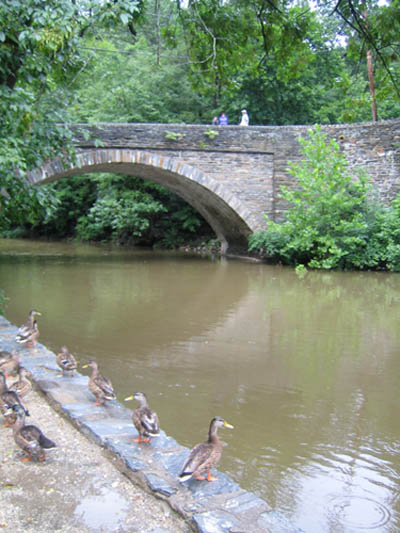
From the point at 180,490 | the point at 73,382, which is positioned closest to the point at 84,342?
the point at 73,382

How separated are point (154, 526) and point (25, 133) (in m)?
4.69

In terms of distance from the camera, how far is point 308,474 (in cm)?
397

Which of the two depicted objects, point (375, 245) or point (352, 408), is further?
point (375, 245)

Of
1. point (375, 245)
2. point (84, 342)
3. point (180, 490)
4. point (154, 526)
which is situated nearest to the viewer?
point (154, 526)

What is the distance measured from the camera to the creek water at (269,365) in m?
3.88

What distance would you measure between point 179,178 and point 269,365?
12406 millimetres

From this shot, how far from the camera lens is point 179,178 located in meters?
18.2

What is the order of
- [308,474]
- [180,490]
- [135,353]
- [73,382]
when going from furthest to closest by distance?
[135,353], [73,382], [308,474], [180,490]

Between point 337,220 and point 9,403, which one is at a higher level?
point 337,220

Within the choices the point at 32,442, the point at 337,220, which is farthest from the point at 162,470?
the point at 337,220

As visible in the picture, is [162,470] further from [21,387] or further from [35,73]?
[35,73]

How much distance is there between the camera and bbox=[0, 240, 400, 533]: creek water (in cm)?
388

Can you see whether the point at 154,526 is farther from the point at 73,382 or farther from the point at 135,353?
the point at 135,353

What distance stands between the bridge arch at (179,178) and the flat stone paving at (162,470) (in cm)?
1100
